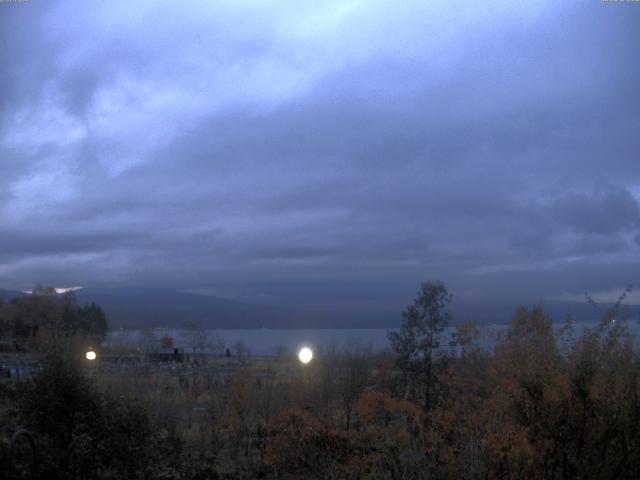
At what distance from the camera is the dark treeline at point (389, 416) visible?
853 cm

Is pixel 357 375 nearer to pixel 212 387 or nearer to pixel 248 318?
pixel 212 387

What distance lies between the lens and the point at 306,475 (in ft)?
48.5

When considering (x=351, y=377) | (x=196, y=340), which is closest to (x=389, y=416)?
(x=351, y=377)

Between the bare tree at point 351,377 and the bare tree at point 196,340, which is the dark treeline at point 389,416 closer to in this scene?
the bare tree at point 351,377

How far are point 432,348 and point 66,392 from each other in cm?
1092

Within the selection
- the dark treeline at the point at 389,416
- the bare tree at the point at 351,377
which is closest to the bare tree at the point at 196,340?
the dark treeline at the point at 389,416

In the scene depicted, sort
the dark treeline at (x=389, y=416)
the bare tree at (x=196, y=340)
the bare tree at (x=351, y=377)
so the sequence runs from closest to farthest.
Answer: the dark treeline at (x=389, y=416), the bare tree at (x=351, y=377), the bare tree at (x=196, y=340)

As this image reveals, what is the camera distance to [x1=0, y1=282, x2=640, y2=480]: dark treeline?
8.53 metres

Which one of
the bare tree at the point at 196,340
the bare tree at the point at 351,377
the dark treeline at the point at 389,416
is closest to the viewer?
the dark treeline at the point at 389,416

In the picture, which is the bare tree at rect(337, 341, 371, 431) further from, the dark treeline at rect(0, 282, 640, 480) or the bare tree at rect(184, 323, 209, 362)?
the bare tree at rect(184, 323, 209, 362)

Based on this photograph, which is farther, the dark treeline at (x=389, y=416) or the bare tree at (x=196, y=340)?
the bare tree at (x=196, y=340)

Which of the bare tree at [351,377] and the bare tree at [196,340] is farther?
the bare tree at [196,340]

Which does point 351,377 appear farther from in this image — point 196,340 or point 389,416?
point 196,340

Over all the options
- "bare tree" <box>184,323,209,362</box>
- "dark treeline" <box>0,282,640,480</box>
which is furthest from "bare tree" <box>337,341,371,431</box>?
"bare tree" <box>184,323,209,362</box>
